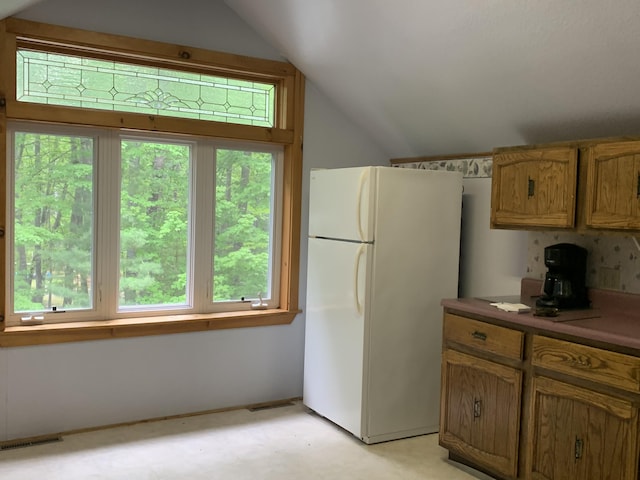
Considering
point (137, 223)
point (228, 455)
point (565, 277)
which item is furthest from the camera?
point (137, 223)

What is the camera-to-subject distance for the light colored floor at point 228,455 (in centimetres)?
303

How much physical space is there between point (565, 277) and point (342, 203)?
129 cm

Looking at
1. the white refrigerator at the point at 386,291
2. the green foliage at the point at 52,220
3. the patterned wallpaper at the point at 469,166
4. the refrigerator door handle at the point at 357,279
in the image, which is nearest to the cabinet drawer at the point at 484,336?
the white refrigerator at the point at 386,291

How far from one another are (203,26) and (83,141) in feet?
3.32

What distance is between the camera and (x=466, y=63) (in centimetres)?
302

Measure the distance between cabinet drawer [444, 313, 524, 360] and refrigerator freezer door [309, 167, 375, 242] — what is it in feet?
2.17

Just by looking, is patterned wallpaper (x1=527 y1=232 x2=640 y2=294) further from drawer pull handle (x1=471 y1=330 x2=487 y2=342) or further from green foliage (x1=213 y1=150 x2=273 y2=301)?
green foliage (x1=213 y1=150 x2=273 y2=301)

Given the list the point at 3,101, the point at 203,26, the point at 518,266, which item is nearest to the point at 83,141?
the point at 3,101

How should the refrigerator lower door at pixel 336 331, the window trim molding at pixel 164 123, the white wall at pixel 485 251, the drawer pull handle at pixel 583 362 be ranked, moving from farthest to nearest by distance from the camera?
the white wall at pixel 485 251 → the refrigerator lower door at pixel 336 331 → the window trim molding at pixel 164 123 → the drawer pull handle at pixel 583 362

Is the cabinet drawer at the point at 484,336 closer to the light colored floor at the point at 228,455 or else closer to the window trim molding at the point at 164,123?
the light colored floor at the point at 228,455

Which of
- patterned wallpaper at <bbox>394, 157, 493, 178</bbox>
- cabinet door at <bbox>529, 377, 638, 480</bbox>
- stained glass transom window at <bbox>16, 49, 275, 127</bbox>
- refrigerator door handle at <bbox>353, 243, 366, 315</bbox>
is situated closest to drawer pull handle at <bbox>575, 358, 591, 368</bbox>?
cabinet door at <bbox>529, 377, 638, 480</bbox>

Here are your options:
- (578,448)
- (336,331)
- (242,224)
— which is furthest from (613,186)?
(242,224)

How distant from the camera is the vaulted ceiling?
251 centimetres

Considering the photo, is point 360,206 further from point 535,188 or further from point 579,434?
point 579,434
